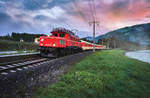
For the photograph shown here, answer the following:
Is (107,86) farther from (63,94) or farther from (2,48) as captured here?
(2,48)

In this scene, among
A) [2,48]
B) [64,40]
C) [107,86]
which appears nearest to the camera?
[107,86]

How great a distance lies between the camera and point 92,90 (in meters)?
4.44

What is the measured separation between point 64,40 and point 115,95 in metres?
12.1

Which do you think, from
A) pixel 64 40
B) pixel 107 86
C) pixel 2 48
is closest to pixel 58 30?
pixel 64 40

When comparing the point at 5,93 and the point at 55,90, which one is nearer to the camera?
the point at 5,93

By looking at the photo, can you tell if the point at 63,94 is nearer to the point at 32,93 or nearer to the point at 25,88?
the point at 32,93

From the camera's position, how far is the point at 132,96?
14.7 feet

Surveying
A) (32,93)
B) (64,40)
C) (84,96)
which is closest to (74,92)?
(84,96)

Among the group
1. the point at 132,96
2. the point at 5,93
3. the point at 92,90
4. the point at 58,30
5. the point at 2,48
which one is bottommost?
the point at 132,96

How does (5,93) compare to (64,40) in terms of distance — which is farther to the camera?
(64,40)

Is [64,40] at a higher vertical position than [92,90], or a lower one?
higher

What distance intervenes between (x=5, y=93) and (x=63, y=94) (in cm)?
208

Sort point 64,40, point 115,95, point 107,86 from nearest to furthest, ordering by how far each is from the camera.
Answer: point 115,95, point 107,86, point 64,40

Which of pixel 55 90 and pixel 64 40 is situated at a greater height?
pixel 64 40
